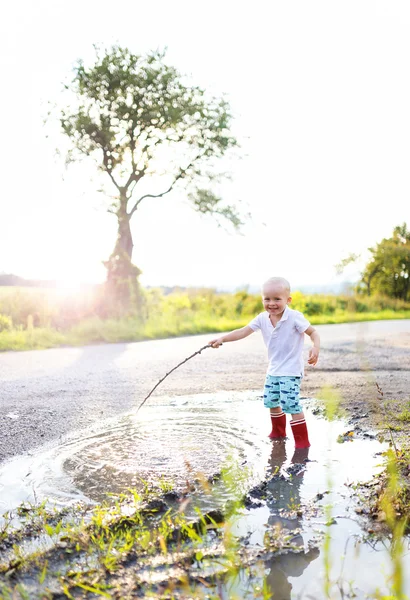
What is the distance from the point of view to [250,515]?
342cm

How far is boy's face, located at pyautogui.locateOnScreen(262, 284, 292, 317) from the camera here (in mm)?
5074

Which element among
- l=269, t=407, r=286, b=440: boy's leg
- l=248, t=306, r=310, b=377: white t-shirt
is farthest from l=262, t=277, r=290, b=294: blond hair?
l=269, t=407, r=286, b=440: boy's leg

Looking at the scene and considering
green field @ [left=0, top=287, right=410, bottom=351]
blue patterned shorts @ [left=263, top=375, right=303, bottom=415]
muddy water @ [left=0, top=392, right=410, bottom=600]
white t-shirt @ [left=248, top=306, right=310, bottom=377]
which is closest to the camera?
muddy water @ [left=0, top=392, right=410, bottom=600]

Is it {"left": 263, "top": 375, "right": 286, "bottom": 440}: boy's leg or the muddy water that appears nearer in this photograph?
the muddy water

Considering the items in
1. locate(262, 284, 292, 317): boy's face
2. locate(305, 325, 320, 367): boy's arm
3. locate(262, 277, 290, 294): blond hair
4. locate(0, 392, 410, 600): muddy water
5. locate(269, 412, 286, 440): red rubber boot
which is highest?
locate(262, 277, 290, 294): blond hair

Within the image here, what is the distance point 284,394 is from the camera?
509 centimetres

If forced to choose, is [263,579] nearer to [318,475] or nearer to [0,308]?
[318,475]

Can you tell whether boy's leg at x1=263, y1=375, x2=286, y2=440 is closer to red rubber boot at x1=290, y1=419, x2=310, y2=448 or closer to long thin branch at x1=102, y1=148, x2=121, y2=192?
red rubber boot at x1=290, y1=419, x2=310, y2=448

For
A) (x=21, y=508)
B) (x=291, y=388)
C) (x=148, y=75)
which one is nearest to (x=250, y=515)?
(x=21, y=508)

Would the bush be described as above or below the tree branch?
below

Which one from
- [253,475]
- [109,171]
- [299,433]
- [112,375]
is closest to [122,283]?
[109,171]

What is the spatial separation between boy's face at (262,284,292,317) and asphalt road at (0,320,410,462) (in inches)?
29.6

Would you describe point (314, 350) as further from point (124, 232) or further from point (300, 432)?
point (124, 232)

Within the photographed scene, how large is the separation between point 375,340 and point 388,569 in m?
11.3
